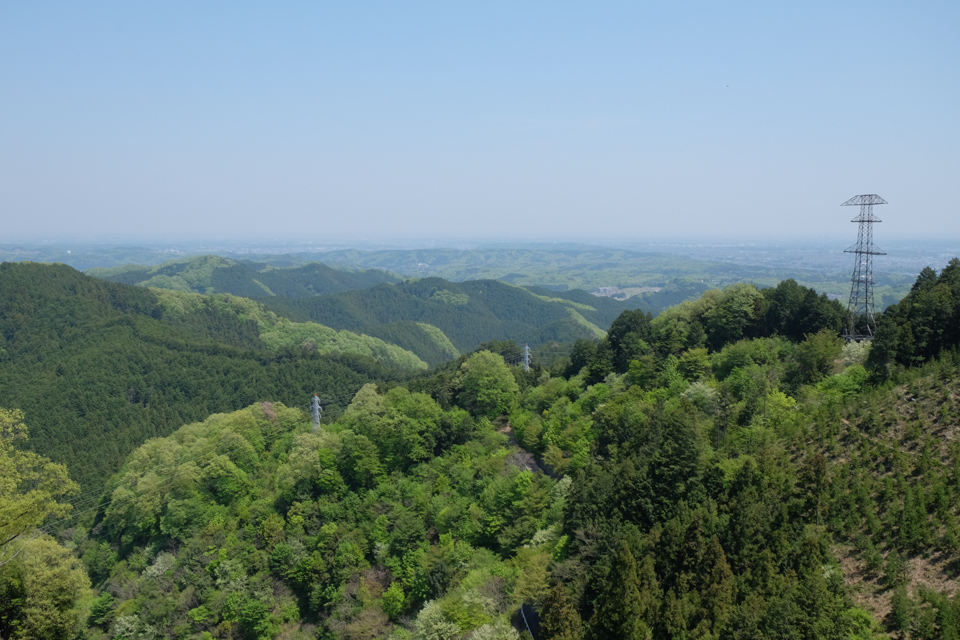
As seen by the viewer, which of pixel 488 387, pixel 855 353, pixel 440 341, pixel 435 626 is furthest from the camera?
pixel 440 341

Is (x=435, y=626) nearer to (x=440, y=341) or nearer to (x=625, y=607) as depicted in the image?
(x=625, y=607)

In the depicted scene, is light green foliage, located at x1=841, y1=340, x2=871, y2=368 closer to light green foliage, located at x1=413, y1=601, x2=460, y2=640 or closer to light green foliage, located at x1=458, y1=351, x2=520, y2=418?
light green foliage, located at x1=458, y1=351, x2=520, y2=418

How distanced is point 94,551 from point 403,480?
2541 centimetres

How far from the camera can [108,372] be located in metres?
95.6

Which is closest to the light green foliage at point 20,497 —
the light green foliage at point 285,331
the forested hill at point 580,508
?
the forested hill at point 580,508

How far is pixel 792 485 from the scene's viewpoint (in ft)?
78.1

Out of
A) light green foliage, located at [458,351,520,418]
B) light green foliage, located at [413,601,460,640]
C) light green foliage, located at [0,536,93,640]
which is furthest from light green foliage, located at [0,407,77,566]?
light green foliage, located at [458,351,520,418]

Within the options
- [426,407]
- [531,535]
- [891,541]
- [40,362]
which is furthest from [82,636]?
[40,362]

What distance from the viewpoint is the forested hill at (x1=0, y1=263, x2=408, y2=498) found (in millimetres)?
81688

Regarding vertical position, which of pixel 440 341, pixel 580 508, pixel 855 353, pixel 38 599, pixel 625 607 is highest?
pixel 855 353

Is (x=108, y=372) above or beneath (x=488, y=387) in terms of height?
beneath

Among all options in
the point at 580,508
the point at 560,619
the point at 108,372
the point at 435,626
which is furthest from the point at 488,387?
the point at 108,372

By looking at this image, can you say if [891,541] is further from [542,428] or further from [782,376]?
[542,428]

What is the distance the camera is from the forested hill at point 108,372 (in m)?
81.7
